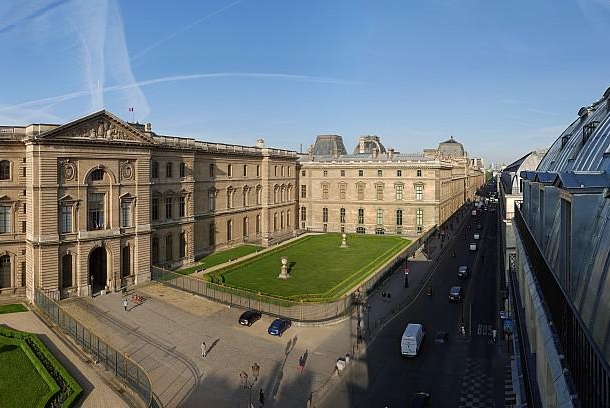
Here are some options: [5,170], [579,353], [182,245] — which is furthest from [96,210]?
[579,353]

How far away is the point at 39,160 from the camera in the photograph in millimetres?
40500

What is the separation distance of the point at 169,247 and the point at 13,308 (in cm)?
1820

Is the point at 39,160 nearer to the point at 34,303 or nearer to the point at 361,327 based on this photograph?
the point at 34,303

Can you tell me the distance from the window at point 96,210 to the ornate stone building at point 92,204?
96mm

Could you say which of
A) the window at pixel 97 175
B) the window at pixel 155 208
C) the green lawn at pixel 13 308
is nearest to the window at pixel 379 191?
the window at pixel 155 208

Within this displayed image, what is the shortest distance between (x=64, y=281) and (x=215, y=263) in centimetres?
1865

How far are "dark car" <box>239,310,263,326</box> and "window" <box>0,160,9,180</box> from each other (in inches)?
960

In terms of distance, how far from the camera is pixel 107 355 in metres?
29.8

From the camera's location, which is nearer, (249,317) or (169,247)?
(249,317)

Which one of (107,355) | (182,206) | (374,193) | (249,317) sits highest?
(374,193)

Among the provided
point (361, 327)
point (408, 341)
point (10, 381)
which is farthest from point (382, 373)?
point (10, 381)

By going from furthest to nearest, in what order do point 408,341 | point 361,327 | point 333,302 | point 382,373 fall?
point 333,302, point 361,327, point 408,341, point 382,373

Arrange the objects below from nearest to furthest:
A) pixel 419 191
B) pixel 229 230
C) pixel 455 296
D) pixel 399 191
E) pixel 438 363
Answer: pixel 438 363 → pixel 455 296 → pixel 229 230 → pixel 419 191 → pixel 399 191

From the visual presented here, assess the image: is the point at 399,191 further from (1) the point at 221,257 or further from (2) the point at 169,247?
(2) the point at 169,247
